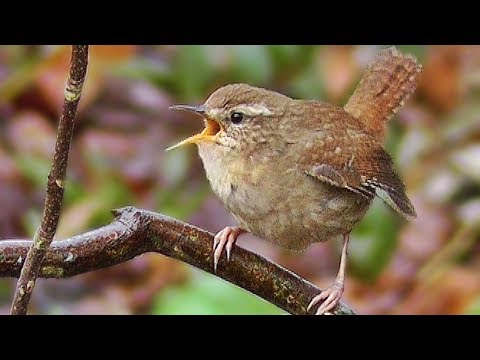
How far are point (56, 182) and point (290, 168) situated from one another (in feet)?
4.31

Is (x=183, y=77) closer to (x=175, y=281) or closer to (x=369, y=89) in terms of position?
(x=175, y=281)

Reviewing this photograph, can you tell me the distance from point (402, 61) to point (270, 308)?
133cm

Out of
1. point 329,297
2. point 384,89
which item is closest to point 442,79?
point 384,89

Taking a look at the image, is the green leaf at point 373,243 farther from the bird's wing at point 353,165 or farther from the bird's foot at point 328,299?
the bird's foot at point 328,299

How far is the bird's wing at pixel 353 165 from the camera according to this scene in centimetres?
277

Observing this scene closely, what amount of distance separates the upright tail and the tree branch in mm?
1080

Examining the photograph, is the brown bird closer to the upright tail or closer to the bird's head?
the bird's head

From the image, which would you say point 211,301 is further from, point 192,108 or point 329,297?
point 192,108

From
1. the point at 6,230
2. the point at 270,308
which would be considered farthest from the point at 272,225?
the point at 6,230

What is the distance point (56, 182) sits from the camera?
1496mm

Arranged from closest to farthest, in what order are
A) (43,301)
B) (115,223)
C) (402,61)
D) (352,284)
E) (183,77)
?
1. (115,223)
2. (402,61)
3. (43,301)
4. (352,284)
5. (183,77)

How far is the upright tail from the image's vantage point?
317 cm

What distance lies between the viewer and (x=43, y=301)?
435 centimetres

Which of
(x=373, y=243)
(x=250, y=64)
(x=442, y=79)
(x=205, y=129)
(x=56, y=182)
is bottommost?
(x=56, y=182)
